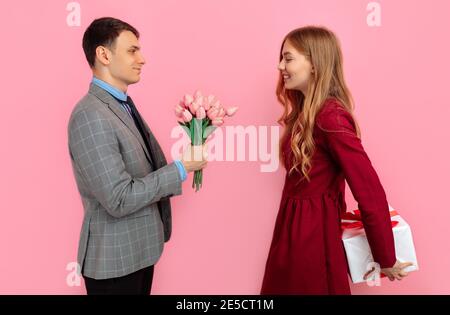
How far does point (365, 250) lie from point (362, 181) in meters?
0.25

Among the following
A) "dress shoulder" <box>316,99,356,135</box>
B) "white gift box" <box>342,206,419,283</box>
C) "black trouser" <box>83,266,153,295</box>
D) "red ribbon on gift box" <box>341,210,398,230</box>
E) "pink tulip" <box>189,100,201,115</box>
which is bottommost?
"black trouser" <box>83,266,153,295</box>

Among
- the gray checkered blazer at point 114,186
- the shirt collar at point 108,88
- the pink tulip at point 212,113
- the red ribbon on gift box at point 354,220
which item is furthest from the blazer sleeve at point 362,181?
the shirt collar at point 108,88

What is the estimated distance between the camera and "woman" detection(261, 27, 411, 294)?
4.24 ft

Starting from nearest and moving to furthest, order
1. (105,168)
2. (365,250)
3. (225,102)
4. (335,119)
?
(105,168) < (335,119) < (365,250) < (225,102)

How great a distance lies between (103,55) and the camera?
131 centimetres

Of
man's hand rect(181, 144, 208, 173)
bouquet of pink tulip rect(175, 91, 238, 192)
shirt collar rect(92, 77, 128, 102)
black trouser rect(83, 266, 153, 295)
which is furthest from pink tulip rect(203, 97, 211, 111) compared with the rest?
black trouser rect(83, 266, 153, 295)

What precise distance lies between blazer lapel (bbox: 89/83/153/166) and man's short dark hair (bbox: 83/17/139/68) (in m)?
0.10

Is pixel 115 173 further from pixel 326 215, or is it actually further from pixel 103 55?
pixel 326 215

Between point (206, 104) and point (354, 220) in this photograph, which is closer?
point (206, 104)

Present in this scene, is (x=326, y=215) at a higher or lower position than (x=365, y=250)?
higher

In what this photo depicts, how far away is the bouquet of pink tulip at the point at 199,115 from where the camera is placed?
1.34 meters

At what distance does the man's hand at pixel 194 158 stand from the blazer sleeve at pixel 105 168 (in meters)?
0.11

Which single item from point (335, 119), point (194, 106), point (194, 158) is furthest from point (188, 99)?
point (335, 119)

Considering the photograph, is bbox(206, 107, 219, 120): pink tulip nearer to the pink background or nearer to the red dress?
the red dress
